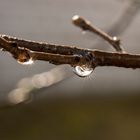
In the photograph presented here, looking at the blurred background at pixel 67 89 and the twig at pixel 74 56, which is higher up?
the blurred background at pixel 67 89

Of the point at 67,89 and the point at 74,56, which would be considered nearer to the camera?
the point at 74,56

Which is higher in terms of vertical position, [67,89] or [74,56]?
[67,89]

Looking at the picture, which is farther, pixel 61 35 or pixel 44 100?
pixel 61 35

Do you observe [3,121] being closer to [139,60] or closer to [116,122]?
[116,122]

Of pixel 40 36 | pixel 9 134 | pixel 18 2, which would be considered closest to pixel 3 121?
pixel 9 134

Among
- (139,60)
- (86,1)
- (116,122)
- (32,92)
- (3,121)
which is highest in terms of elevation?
(86,1)
